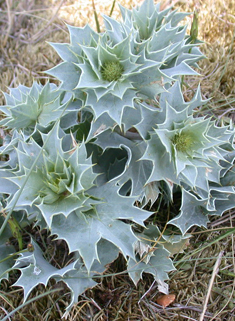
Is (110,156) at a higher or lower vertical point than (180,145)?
lower

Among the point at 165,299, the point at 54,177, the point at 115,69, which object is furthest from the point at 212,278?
the point at 115,69

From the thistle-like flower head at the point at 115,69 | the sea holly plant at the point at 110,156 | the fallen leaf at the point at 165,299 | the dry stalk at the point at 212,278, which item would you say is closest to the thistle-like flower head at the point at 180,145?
the sea holly plant at the point at 110,156

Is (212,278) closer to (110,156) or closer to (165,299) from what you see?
(165,299)

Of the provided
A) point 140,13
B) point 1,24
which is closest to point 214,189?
point 140,13

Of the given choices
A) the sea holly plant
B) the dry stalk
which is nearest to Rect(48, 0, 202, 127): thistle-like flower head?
the sea holly plant

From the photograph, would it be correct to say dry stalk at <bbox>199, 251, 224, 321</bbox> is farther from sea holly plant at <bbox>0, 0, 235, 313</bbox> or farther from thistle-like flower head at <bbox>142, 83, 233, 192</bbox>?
thistle-like flower head at <bbox>142, 83, 233, 192</bbox>

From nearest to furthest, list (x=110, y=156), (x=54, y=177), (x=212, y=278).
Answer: (x=54, y=177) → (x=212, y=278) → (x=110, y=156)
